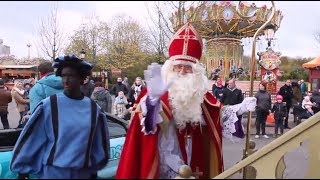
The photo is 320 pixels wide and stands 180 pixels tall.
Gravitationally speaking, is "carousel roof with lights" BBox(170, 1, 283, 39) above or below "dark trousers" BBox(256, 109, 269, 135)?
above

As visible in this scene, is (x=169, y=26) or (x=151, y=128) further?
(x=169, y=26)

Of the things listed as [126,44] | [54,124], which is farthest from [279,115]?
[126,44]

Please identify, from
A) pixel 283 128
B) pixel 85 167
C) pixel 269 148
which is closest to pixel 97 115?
pixel 85 167

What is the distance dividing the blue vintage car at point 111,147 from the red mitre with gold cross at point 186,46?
111 cm

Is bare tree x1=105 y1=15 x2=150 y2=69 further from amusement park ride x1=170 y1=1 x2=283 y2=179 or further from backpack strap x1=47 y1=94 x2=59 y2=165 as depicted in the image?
backpack strap x1=47 y1=94 x2=59 y2=165

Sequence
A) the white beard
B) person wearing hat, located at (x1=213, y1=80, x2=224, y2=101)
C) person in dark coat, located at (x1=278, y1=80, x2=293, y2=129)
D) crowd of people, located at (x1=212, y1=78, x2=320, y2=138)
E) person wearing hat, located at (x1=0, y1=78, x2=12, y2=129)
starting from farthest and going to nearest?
person in dark coat, located at (x1=278, y1=80, x2=293, y2=129) < person wearing hat, located at (x1=213, y1=80, x2=224, y2=101) < crowd of people, located at (x1=212, y1=78, x2=320, y2=138) < person wearing hat, located at (x1=0, y1=78, x2=12, y2=129) < the white beard

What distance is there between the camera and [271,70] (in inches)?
870

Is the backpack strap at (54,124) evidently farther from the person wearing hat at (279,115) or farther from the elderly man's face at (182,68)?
the person wearing hat at (279,115)

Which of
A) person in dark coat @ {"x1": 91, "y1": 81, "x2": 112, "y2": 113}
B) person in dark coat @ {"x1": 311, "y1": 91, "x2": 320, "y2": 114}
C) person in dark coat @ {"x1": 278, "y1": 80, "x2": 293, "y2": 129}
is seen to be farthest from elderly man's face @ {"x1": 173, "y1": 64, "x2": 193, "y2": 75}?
person in dark coat @ {"x1": 278, "y1": 80, "x2": 293, "y2": 129}

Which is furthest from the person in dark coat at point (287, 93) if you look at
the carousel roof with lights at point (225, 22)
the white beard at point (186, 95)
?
the white beard at point (186, 95)

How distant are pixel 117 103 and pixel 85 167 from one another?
9.14 m

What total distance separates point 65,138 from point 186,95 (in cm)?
124

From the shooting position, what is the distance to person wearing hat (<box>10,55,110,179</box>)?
9.05 feet

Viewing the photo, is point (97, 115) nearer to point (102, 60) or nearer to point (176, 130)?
point (176, 130)
